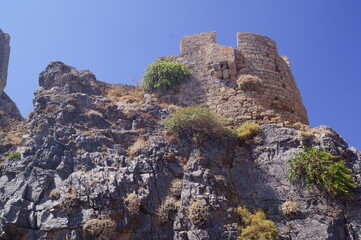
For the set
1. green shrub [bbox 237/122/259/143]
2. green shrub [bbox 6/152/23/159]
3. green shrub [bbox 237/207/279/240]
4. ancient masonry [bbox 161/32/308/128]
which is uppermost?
ancient masonry [bbox 161/32/308/128]

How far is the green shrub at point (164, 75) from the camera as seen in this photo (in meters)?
12.9

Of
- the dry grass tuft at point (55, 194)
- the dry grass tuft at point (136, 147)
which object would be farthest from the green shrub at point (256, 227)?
the dry grass tuft at point (55, 194)

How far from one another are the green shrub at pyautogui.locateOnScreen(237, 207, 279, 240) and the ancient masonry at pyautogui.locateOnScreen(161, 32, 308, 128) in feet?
10.9

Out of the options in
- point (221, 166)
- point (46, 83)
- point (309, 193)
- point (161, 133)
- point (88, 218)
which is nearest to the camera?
point (88, 218)

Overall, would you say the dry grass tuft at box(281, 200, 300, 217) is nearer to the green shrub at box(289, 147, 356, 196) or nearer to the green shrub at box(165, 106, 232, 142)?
the green shrub at box(289, 147, 356, 196)

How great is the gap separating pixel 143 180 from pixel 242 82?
489 centimetres

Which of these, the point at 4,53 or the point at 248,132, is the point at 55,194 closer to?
the point at 248,132

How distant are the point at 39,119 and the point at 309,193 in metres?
7.72

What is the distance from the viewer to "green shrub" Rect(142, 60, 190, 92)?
1288 cm

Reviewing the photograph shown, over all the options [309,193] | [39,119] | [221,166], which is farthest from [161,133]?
[309,193]

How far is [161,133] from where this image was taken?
432 inches

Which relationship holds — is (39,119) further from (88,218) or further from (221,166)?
(221,166)

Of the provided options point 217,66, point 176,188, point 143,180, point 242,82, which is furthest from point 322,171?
point 217,66

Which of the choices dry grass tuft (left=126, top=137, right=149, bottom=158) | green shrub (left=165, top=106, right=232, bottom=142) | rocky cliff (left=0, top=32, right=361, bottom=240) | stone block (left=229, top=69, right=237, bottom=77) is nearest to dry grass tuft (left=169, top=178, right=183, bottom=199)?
rocky cliff (left=0, top=32, right=361, bottom=240)
